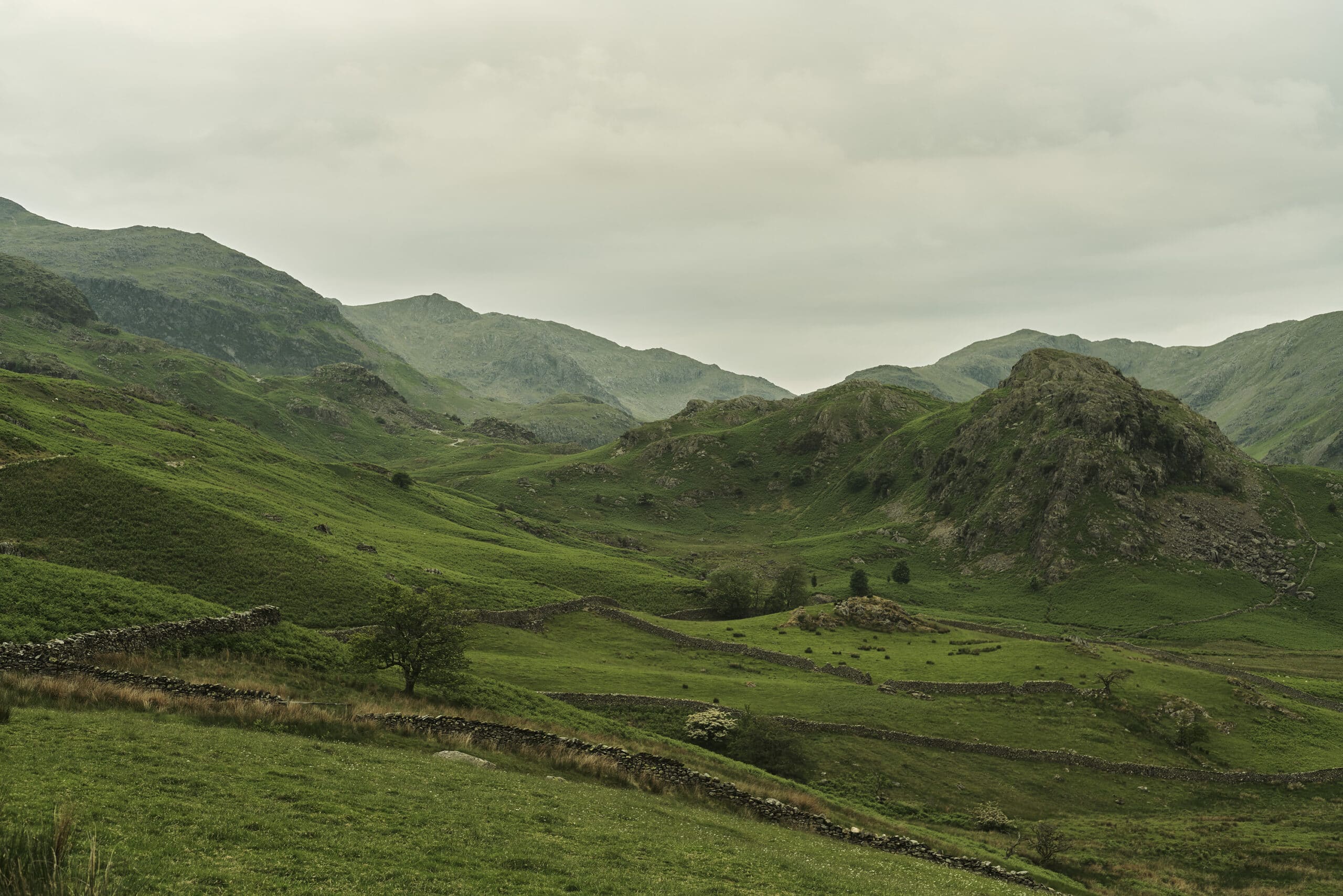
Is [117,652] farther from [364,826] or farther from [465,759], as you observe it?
[364,826]

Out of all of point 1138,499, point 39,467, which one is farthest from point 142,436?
point 1138,499

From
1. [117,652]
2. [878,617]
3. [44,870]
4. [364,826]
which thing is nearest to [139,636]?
[117,652]

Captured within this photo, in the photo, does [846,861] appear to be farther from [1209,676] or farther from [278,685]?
[1209,676]

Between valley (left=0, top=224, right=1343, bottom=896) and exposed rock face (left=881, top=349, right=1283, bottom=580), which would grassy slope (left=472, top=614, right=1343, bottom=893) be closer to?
valley (left=0, top=224, right=1343, bottom=896)

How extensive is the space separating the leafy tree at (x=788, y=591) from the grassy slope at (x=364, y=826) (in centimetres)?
9855

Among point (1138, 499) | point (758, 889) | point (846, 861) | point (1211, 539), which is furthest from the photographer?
point (1138, 499)

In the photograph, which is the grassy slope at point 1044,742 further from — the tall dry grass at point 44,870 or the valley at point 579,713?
the tall dry grass at point 44,870

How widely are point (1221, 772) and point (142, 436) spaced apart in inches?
6059

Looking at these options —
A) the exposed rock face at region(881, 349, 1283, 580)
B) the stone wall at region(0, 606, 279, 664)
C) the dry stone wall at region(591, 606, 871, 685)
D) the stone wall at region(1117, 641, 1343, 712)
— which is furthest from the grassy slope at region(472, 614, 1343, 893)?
the exposed rock face at region(881, 349, 1283, 580)

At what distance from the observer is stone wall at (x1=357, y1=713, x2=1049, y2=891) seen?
35.1 m

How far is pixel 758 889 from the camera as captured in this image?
71.7ft

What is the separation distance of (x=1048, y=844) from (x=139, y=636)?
51710 millimetres

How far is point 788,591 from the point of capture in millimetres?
135000

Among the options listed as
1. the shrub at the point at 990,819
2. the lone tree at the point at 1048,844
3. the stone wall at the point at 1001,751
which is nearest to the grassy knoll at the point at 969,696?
the stone wall at the point at 1001,751
